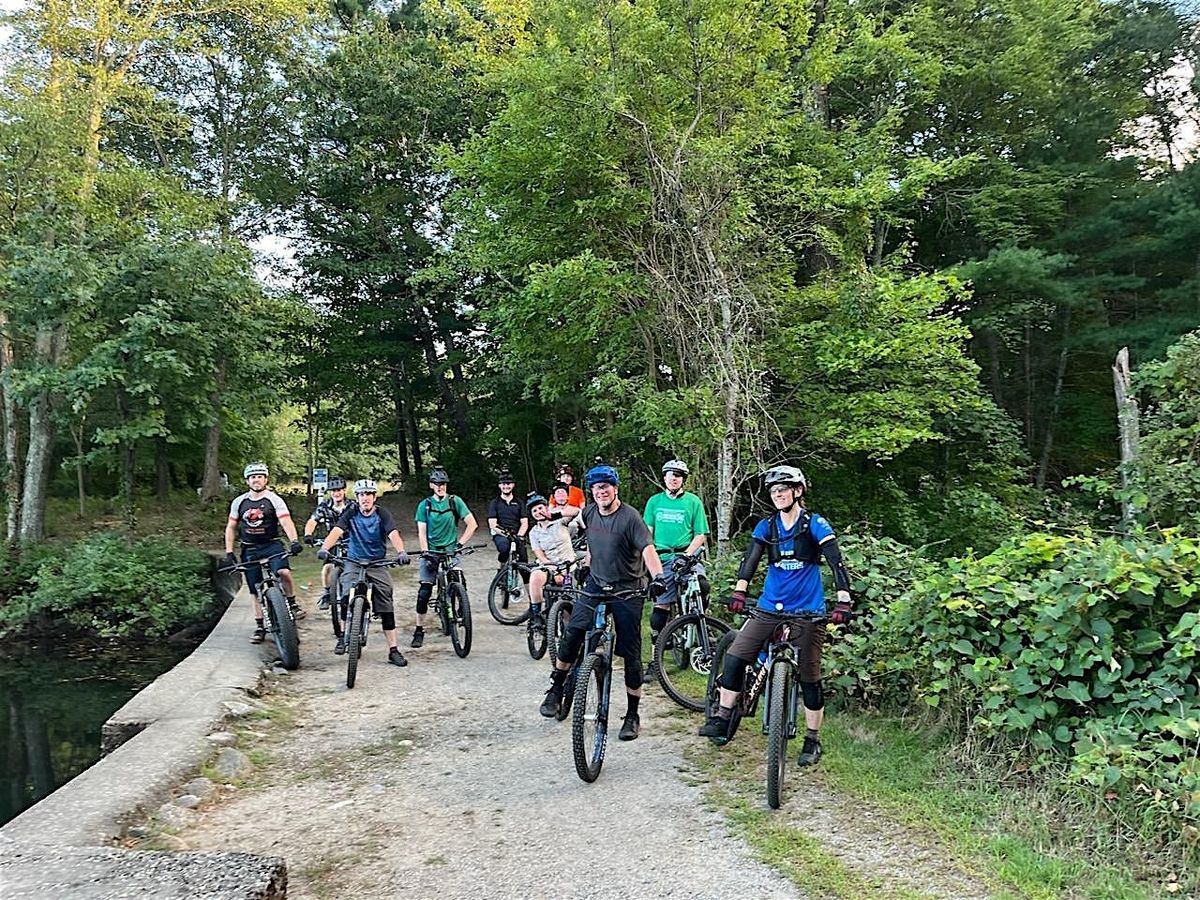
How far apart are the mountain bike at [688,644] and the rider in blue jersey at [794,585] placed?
124 centimetres

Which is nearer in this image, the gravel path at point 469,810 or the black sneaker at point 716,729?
the gravel path at point 469,810

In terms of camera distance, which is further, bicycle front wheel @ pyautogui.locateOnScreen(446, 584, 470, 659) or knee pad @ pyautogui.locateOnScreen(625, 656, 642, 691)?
bicycle front wheel @ pyautogui.locateOnScreen(446, 584, 470, 659)

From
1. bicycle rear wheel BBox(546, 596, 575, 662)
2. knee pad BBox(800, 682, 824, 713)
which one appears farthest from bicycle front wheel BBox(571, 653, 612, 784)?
bicycle rear wheel BBox(546, 596, 575, 662)

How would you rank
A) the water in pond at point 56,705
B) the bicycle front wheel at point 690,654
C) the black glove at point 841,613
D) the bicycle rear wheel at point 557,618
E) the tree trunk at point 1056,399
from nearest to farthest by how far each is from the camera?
the black glove at point 841,613, the bicycle front wheel at point 690,654, the bicycle rear wheel at point 557,618, the water in pond at point 56,705, the tree trunk at point 1056,399

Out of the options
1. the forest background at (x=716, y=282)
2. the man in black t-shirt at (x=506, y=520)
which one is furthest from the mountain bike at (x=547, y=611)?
the forest background at (x=716, y=282)

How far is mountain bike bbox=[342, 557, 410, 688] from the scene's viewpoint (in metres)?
6.83

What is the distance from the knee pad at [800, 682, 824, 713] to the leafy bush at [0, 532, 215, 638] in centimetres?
1269

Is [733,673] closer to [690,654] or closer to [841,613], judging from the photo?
[841,613]

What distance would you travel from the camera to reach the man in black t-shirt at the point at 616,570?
5020mm

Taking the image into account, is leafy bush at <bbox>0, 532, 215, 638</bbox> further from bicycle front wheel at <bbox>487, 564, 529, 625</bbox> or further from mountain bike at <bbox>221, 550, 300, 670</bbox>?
mountain bike at <bbox>221, 550, 300, 670</bbox>

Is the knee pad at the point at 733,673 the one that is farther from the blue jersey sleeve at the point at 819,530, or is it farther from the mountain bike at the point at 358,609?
the mountain bike at the point at 358,609

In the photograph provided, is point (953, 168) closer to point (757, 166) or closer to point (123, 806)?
point (757, 166)

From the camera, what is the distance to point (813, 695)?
4.66m

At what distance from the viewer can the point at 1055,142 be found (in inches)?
720
